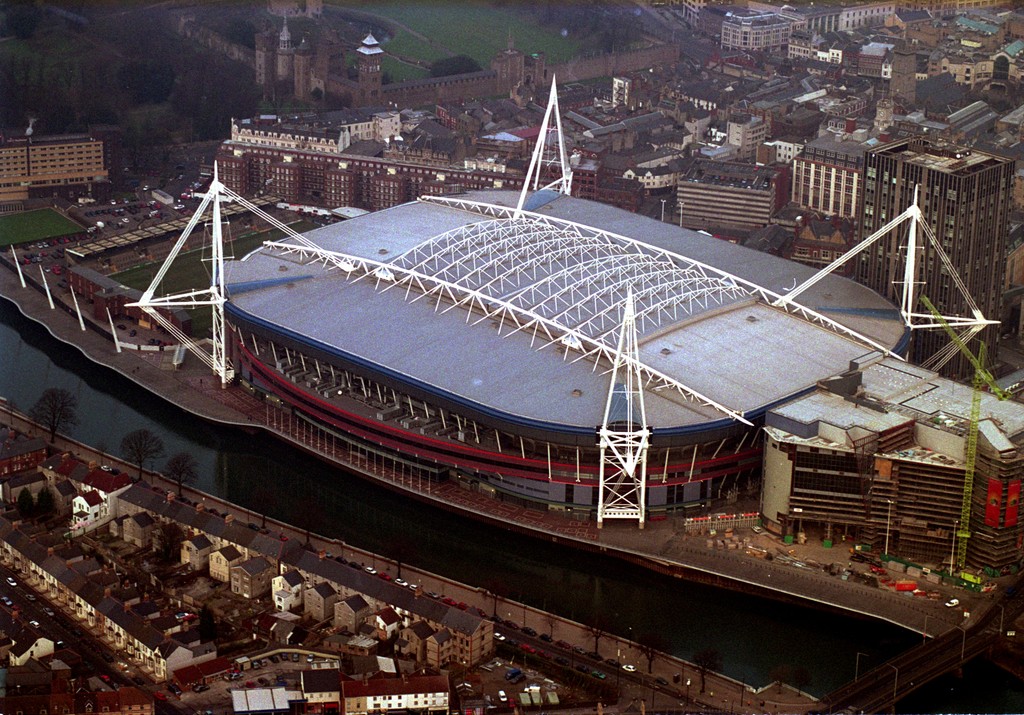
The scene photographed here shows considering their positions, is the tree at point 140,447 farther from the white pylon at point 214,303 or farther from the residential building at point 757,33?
the residential building at point 757,33

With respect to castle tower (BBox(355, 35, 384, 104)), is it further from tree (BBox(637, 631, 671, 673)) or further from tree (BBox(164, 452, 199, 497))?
tree (BBox(637, 631, 671, 673))

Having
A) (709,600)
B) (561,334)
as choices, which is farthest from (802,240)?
(709,600)

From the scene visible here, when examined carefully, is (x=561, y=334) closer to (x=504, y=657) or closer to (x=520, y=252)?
(x=520, y=252)

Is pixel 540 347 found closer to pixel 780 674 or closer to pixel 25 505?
pixel 780 674

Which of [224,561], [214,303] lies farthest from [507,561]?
[214,303]

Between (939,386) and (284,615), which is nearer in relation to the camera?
(284,615)
